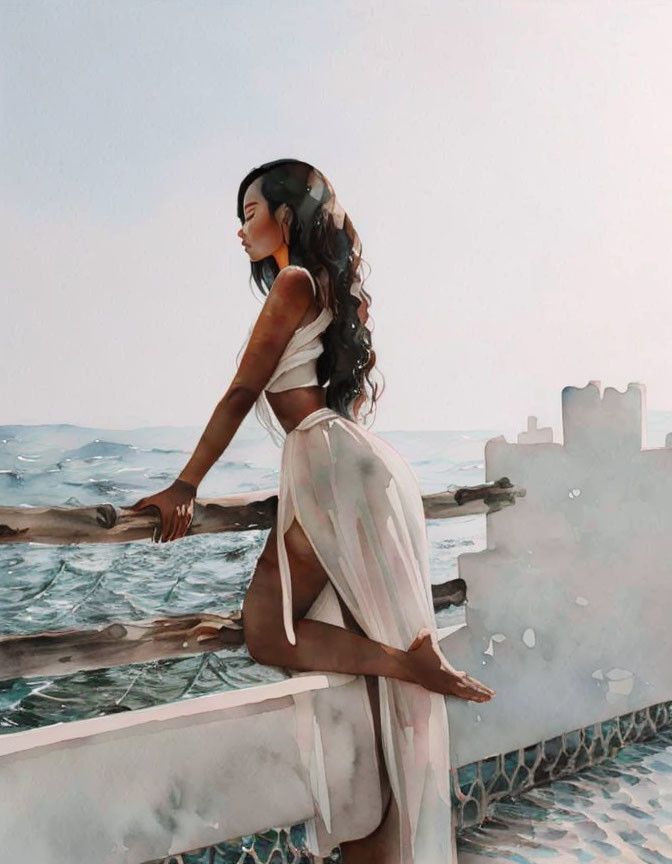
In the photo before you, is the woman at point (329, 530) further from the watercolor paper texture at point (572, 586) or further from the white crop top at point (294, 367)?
the watercolor paper texture at point (572, 586)

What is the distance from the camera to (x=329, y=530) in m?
1.99

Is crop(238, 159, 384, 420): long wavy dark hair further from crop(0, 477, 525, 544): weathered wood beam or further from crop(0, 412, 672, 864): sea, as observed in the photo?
crop(0, 477, 525, 544): weathered wood beam

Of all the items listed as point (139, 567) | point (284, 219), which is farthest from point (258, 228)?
point (139, 567)

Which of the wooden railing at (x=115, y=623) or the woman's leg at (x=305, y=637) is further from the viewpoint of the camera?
the woman's leg at (x=305, y=637)

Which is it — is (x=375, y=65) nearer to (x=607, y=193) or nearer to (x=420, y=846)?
(x=607, y=193)

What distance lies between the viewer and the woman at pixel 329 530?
6.41 ft

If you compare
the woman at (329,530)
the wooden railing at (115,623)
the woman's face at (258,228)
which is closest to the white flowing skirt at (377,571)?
the woman at (329,530)

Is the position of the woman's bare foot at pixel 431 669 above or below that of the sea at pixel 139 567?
below

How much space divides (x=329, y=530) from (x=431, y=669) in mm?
408

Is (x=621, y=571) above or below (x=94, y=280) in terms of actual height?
below

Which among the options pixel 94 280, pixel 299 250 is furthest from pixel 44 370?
pixel 299 250

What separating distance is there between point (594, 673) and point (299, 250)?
61.1 inches

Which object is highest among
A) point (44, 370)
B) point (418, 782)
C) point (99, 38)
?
point (99, 38)

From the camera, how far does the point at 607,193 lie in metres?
2.60
